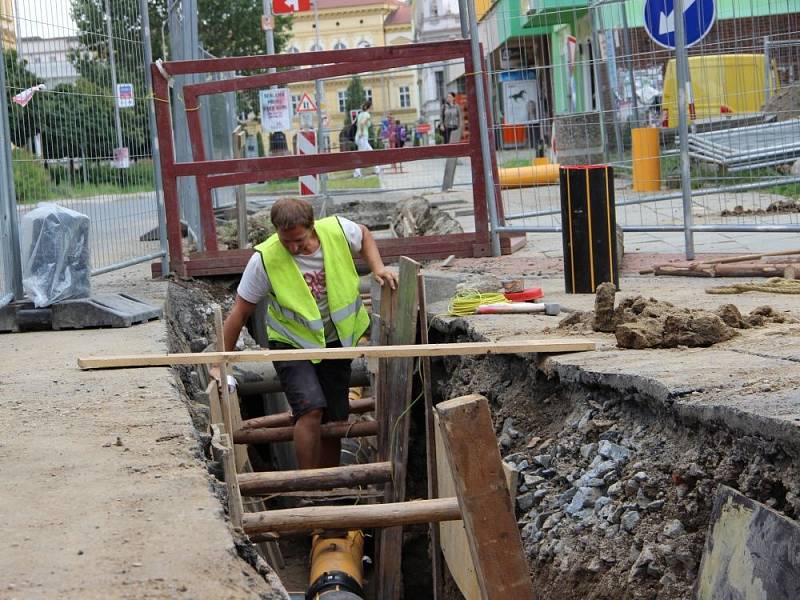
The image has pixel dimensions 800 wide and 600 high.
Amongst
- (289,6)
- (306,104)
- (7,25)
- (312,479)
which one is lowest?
(312,479)

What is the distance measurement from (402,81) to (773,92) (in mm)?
19360

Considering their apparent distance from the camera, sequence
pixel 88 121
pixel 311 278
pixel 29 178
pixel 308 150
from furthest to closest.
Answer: pixel 308 150
pixel 88 121
pixel 29 178
pixel 311 278

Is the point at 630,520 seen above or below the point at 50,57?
below

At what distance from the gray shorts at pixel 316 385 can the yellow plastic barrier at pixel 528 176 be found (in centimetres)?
410

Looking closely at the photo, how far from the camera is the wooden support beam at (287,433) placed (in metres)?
6.79

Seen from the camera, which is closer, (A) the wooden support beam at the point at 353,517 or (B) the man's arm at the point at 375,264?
(A) the wooden support beam at the point at 353,517

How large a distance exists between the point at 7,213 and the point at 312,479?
2.95 meters

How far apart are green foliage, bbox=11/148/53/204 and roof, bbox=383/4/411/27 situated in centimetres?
9459

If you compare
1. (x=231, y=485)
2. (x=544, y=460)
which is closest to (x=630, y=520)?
(x=544, y=460)

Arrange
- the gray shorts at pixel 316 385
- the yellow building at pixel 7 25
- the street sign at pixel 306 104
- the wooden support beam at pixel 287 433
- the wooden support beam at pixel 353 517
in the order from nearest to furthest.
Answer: the wooden support beam at pixel 353 517 → the gray shorts at pixel 316 385 → the wooden support beam at pixel 287 433 → the yellow building at pixel 7 25 → the street sign at pixel 306 104

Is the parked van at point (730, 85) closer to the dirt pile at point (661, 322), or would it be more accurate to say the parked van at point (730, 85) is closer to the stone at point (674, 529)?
the dirt pile at point (661, 322)

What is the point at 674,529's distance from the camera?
3.93 meters

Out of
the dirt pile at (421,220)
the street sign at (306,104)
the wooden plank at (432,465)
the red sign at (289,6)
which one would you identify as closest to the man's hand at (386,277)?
the wooden plank at (432,465)

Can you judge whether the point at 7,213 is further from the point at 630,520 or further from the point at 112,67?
the point at 630,520
